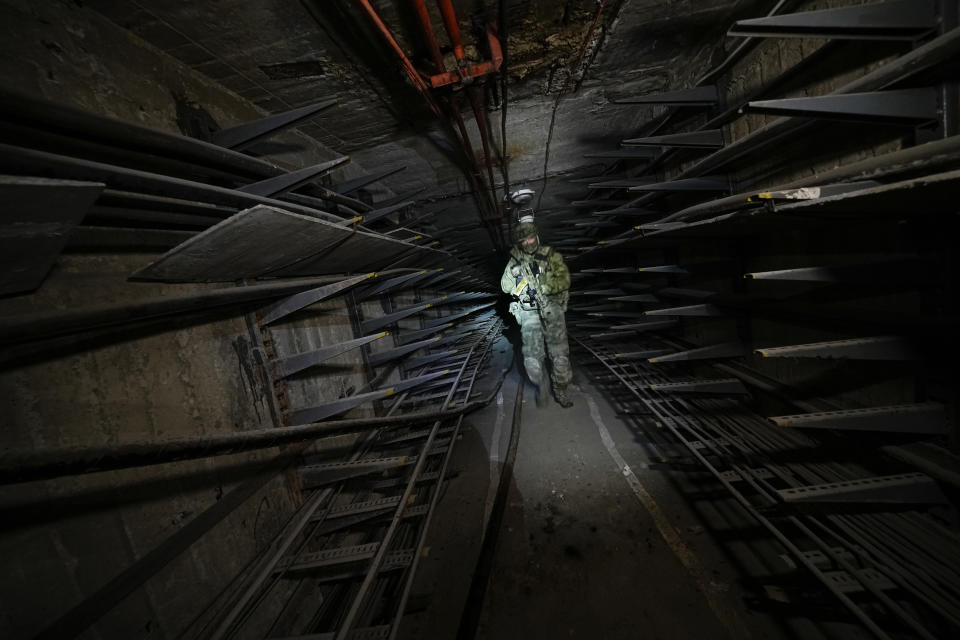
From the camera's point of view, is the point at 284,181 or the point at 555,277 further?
the point at 555,277

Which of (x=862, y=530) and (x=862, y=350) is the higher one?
(x=862, y=350)

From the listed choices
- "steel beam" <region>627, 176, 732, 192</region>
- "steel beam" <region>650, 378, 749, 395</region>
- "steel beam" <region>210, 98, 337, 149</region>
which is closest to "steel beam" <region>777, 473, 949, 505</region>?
"steel beam" <region>650, 378, 749, 395</region>

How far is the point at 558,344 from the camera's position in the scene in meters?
5.91

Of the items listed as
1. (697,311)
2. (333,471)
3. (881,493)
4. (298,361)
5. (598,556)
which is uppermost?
(298,361)

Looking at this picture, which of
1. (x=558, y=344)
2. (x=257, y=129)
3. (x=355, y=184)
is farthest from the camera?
(x=558, y=344)

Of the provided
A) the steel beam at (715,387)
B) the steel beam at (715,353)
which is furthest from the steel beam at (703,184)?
the steel beam at (715,387)

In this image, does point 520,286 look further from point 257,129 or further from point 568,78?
point 257,129

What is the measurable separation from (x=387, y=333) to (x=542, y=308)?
3695 millimetres

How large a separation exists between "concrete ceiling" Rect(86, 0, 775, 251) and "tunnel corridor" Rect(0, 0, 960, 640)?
32 mm

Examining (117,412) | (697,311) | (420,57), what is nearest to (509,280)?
(697,311)

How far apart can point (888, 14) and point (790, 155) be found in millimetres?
1052

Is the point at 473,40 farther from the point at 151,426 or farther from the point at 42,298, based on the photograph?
the point at 151,426

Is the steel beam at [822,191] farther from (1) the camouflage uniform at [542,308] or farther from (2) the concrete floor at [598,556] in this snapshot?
(1) the camouflage uniform at [542,308]

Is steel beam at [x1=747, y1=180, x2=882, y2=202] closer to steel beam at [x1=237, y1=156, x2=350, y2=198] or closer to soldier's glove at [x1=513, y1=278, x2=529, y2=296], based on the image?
steel beam at [x1=237, y1=156, x2=350, y2=198]
